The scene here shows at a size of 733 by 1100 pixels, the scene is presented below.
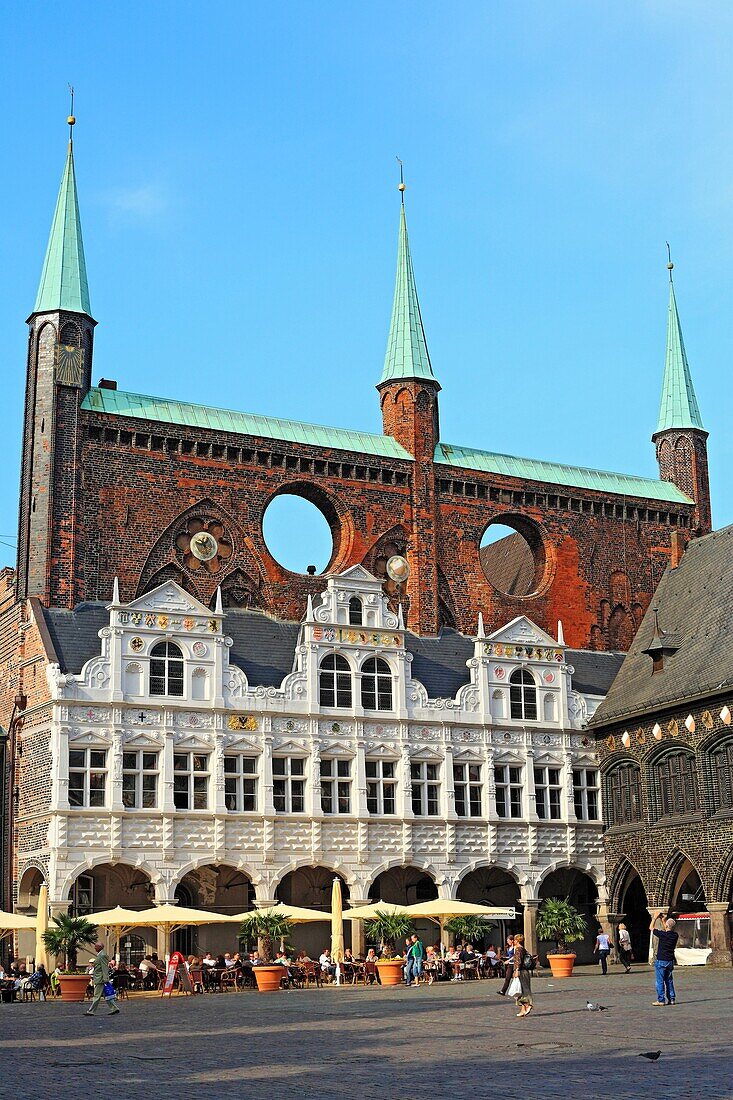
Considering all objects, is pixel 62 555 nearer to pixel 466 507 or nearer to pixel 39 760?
pixel 39 760

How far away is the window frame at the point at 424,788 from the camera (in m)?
50.0

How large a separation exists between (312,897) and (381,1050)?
30562mm

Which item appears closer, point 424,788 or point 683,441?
point 424,788

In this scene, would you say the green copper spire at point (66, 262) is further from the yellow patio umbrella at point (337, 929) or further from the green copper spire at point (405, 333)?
the yellow patio umbrella at point (337, 929)

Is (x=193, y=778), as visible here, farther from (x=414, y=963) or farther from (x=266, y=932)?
(x=414, y=963)

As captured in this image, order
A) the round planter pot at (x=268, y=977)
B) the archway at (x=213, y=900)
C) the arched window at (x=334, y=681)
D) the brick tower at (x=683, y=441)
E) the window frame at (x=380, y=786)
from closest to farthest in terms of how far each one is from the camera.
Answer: the round planter pot at (x=268, y=977), the archway at (x=213, y=900), the window frame at (x=380, y=786), the arched window at (x=334, y=681), the brick tower at (x=683, y=441)

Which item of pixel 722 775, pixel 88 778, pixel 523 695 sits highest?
pixel 523 695

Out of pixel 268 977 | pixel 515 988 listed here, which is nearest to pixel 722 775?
pixel 268 977

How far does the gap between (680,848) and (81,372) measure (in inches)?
1001

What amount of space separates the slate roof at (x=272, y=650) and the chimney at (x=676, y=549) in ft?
18.8

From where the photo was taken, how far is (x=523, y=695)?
53.2m

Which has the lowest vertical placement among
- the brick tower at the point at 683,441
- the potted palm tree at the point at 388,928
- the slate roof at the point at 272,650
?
the potted palm tree at the point at 388,928

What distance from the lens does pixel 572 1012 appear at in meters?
26.7

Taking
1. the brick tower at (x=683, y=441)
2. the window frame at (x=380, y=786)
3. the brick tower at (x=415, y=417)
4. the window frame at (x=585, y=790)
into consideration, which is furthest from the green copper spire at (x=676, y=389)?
the window frame at (x=380, y=786)
